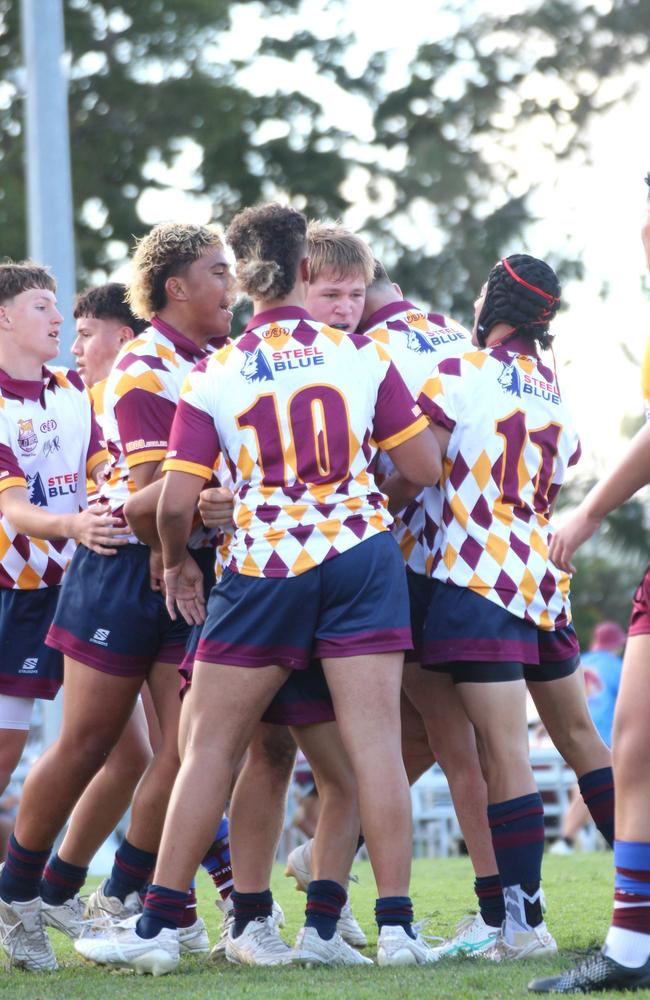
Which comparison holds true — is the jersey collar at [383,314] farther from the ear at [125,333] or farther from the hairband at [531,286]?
the ear at [125,333]

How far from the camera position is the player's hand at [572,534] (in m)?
4.23

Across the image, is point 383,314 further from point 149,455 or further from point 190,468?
point 190,468

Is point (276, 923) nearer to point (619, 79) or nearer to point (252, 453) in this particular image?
point (252, 453)

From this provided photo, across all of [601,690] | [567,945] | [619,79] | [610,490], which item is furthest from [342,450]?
[619,79]

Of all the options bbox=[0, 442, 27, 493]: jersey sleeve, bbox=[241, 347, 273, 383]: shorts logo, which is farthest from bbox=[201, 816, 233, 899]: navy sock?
bbox=[241, 347, 273, 383]: shorts logo

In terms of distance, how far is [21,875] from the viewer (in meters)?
5.44

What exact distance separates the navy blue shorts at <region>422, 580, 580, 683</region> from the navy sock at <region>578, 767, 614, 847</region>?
0.56 metres

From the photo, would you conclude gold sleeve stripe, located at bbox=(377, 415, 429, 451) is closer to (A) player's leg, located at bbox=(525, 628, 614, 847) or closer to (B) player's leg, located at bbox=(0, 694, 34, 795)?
(A) player's leg, located at bbox=(525, 628, 614, 847)

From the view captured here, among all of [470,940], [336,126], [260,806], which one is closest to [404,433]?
[260,806]

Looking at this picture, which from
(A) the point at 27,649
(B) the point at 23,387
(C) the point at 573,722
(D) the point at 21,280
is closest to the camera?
(C) the point at 573,722

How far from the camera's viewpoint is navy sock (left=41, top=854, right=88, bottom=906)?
581cm

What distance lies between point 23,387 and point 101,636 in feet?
3.70

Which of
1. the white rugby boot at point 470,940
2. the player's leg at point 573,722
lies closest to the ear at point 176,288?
the player's leg at point 573,722

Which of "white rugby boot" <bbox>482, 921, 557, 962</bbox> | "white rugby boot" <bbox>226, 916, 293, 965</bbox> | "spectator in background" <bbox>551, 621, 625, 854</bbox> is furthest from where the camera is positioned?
"spectator in background" <bbox>551, 621, 625, 854</bbox>
